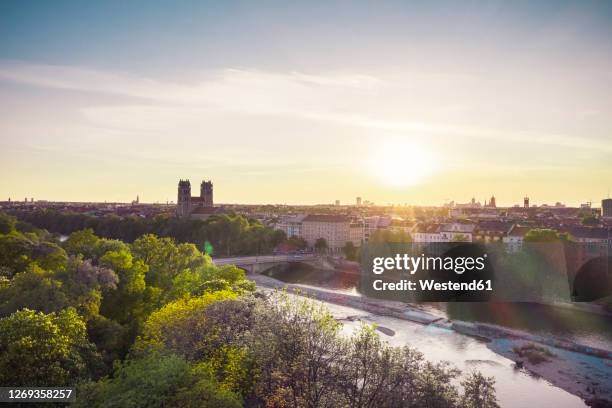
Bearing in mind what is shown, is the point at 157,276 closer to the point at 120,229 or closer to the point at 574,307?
the point at 574,307

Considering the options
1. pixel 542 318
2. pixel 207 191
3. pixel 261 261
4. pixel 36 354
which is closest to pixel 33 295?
pixel 36 354

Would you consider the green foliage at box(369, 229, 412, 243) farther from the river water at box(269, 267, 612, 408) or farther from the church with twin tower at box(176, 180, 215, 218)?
the church with twin tower at box(176, 180, 215, 218)

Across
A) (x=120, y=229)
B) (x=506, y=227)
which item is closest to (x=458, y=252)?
(x=506, y=227)

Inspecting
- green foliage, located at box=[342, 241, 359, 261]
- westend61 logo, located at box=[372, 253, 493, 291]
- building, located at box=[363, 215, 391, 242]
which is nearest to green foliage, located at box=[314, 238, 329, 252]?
green foliage, located at box=[342, 241, 359, 261]

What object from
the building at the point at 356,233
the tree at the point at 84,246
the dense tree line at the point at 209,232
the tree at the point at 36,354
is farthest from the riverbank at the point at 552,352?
the building at the point at 356,233

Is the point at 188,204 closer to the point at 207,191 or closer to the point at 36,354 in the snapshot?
the point at 207,191

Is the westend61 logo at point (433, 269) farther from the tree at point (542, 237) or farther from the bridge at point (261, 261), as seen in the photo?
the bridge at point (261, 261)
